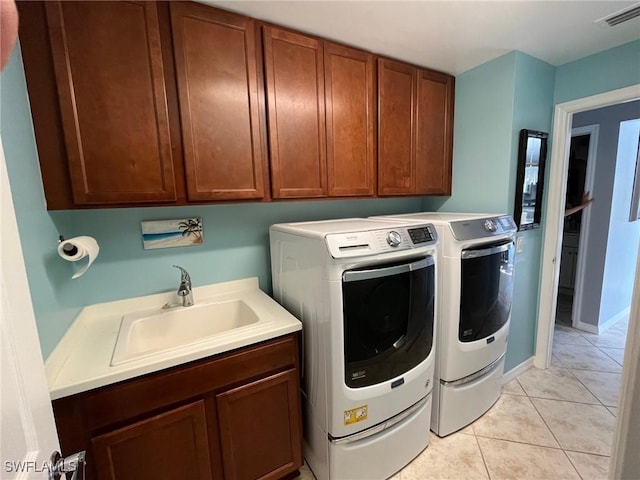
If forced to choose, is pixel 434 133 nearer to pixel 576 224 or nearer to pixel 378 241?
pixel 378 241

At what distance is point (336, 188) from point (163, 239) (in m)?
1.03

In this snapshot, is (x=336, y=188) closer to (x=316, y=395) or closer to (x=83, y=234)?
(x=316, y=395)

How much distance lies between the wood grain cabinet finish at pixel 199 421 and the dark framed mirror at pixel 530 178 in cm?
181

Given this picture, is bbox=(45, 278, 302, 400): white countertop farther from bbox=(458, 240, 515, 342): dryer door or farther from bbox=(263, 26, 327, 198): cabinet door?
bbox=(458, 240, 515, 342): dryer door

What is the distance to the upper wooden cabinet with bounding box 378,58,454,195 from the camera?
1828 millimetres

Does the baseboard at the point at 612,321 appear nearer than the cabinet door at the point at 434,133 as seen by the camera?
No

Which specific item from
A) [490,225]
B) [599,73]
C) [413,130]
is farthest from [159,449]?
[599,73]

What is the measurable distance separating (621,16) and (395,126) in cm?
121

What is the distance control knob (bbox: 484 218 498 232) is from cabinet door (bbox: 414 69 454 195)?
1.80 feet

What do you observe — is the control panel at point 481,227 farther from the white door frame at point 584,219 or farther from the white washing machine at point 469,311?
the white door frame at point 584,219

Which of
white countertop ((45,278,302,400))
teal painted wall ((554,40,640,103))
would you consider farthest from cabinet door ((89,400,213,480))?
teal painted wall ((554,40,640,103))

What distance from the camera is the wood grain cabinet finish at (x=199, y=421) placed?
3.15 feet

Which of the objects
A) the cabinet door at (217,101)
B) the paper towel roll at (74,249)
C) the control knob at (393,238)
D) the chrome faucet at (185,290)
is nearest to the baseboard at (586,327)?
the control knob at (393,238)

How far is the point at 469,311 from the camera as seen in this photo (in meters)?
1.64
